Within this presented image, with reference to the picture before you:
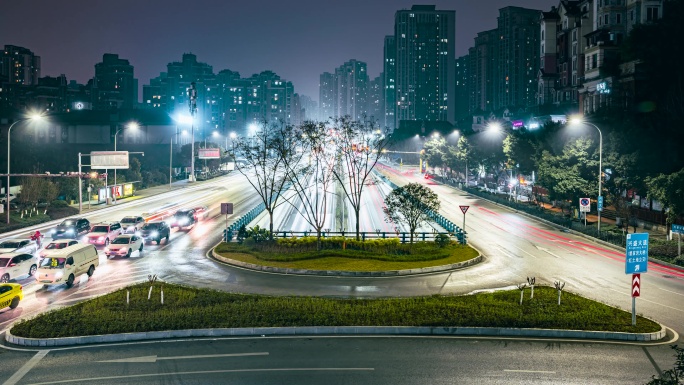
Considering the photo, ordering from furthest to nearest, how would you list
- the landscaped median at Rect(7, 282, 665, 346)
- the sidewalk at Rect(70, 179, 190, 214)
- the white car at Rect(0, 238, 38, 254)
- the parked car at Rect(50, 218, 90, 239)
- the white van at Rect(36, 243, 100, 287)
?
the sidewalk at Rect(70, 179, 190, 214), the parked car at Rect(50, 218, 90, 239), the white car at Rect(0, 238, 38, 254), the white van at Rect(36, 243, 100, 287), the landscaped median at Rect(7, 282, 665, 346)

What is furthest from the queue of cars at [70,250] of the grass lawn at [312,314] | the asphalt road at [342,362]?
the asphalt road at [342,362]

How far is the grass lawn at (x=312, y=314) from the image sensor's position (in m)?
21.1

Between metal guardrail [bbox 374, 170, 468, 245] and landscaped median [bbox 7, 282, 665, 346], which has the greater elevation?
metal guardrail [bbox 374, 170, 468, 245]

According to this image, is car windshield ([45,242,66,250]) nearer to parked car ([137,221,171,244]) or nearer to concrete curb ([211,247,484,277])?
parked car ([137,221,171,244])

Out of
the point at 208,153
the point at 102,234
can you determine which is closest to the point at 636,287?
the point at 102,234

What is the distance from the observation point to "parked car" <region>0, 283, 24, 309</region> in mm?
23822

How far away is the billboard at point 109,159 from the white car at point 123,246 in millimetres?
33004

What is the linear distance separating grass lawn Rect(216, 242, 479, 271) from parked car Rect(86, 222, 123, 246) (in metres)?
8.73

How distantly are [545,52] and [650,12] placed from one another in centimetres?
4282

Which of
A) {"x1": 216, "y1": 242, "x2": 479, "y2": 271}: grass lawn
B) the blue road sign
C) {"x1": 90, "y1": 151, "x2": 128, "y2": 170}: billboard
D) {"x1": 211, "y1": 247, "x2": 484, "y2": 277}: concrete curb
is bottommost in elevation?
{"x1": 211, "y1": 247, "x2": 484, "y2": 277}: concrete curb

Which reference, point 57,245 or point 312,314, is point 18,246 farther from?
point 312,314

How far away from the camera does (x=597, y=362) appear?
59.8 ft

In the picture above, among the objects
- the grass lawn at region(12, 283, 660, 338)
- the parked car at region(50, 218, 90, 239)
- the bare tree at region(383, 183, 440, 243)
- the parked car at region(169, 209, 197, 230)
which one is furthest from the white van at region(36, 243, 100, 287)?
the parked car at region(169, 209, 197, 230)

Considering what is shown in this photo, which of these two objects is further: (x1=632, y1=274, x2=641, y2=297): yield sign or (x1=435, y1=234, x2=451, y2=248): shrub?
(x1=435, y1=234, x2=451, y2=248): shrub
